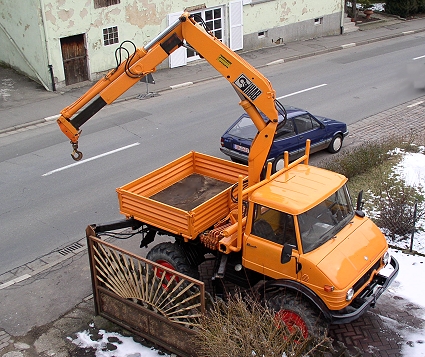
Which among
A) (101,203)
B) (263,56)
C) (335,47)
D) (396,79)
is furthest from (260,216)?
(335,47)

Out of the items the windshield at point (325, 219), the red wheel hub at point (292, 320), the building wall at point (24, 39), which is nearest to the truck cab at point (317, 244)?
the windshield at point (325, 219)

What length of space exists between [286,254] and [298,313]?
0.89m

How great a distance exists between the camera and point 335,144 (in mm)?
16203

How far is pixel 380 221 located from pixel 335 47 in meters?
17.5

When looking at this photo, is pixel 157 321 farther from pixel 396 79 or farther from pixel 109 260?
pixel 396 79

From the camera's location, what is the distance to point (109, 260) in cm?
905

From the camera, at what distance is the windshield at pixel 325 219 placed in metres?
8.34

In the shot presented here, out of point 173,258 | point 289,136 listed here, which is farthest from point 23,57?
point 173,258

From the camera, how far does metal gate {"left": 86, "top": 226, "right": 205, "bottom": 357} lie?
831 cm

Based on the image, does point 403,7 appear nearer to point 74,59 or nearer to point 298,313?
point 74,59

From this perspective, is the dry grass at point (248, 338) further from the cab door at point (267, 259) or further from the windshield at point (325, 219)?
the windshield at point (325, 219)

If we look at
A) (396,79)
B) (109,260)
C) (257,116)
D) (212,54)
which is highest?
(212,54)

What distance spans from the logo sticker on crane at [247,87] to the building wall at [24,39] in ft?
43.5

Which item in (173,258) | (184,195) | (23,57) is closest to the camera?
(173,258)
